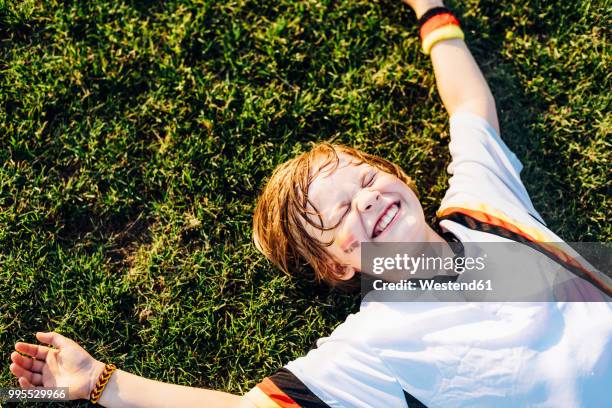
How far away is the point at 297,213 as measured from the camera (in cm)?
239

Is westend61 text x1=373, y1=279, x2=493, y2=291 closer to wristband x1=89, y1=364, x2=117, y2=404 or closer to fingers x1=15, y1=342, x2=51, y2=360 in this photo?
wristband x1=89, y1=364, x2=117, y2=404

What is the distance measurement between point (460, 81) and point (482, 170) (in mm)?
489

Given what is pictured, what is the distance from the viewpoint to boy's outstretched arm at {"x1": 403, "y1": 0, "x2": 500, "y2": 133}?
8.60ft

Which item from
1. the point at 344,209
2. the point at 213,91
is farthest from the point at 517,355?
the point at 213,91

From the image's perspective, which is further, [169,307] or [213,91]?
[213,91]

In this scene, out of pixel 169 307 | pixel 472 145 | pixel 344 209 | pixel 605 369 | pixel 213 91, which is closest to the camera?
pixel 605 369

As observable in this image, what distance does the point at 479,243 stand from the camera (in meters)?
Result: 2.36

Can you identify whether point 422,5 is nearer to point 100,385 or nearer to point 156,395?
point 156,395

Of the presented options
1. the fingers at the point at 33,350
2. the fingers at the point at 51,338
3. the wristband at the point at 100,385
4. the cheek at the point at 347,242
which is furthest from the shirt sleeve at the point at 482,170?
the fingers at the point at 33,350

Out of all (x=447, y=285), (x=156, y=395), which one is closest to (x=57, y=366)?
(x=156, y=395)

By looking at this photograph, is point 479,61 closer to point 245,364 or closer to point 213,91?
point 213,91

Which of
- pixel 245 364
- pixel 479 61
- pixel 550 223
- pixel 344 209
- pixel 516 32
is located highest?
pixel 516 32

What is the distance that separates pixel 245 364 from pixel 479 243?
1.21 meters

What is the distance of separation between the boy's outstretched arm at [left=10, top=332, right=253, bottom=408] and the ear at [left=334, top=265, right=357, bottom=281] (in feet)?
2.16
